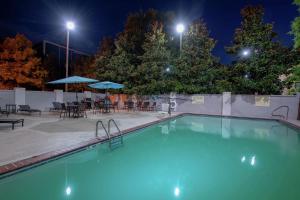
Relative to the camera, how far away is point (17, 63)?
17.7 m

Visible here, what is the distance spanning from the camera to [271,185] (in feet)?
10.6

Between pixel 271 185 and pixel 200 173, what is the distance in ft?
3.78

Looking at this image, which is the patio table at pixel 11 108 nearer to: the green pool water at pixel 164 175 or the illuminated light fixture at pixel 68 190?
the green pool water at pixel 164 175

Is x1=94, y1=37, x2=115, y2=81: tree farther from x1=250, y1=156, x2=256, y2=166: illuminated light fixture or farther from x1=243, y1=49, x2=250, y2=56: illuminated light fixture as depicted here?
x1=250, y1=156, x2=256, y2=166: illuminated light fixture

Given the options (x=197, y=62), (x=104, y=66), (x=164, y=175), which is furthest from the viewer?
(x=104, y=66)

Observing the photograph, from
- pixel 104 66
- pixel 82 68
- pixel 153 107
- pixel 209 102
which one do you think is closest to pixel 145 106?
pixel 153 107

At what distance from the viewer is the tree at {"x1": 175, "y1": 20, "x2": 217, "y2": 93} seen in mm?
14578

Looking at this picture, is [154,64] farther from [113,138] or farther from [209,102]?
[113,138]

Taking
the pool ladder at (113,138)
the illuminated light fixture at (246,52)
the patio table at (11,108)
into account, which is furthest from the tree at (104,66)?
the pool ladder at (113,138)

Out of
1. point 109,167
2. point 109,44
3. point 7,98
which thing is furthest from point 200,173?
point 109,44

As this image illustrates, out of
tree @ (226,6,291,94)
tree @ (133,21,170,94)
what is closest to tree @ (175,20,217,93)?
tree @ (133,21,170,94)

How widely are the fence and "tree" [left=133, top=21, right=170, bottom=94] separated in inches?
35.8

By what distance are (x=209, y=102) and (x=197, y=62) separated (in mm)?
3085

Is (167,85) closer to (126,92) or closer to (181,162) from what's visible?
(126,92)
